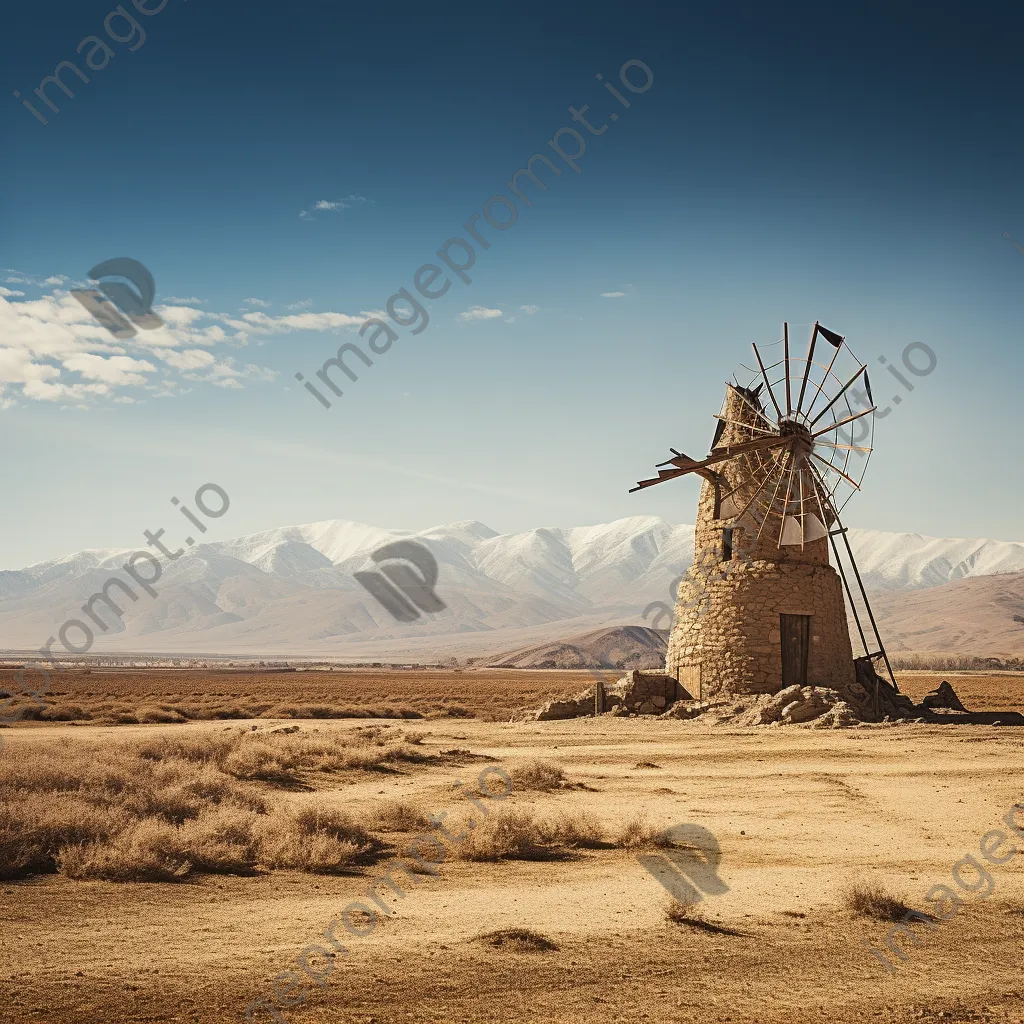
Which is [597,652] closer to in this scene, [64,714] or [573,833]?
[64,714]

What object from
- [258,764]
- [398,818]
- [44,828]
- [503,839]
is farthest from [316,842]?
[258,764]

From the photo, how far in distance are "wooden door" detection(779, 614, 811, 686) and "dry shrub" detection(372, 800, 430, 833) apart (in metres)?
14.8

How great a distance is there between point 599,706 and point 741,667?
14.2ft

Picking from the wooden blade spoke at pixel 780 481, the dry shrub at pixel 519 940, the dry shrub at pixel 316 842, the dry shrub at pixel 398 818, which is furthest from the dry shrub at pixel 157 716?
the dry shrub at pixel 519 940

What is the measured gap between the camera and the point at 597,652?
123625 mm

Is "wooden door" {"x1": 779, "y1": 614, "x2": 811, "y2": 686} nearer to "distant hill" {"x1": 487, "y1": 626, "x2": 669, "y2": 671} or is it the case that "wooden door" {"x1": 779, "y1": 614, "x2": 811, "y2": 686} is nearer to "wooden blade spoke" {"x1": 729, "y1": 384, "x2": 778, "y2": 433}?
"wooden blade spoke" {"x1": 729, "y1": 384, "x2": 778, "y2": 433}

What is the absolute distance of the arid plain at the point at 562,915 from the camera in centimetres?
555

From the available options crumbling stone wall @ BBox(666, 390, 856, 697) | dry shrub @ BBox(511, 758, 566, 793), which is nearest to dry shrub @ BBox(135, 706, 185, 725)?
crumbling stone wall @ BBox(666, 390, 856, 697)

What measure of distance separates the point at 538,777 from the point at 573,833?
152 inches

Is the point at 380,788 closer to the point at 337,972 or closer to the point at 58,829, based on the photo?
the point at 58,829

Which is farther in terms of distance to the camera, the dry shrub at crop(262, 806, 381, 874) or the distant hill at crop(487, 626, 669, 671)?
the distant hill at crop(487, 626, 669, 671)

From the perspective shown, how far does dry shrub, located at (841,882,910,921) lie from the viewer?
23.4ft

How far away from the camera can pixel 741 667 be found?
23.2 metres

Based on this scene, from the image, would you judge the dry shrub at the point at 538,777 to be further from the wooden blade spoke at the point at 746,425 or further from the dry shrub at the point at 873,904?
the wooden blade spoke at the point at 746,425
